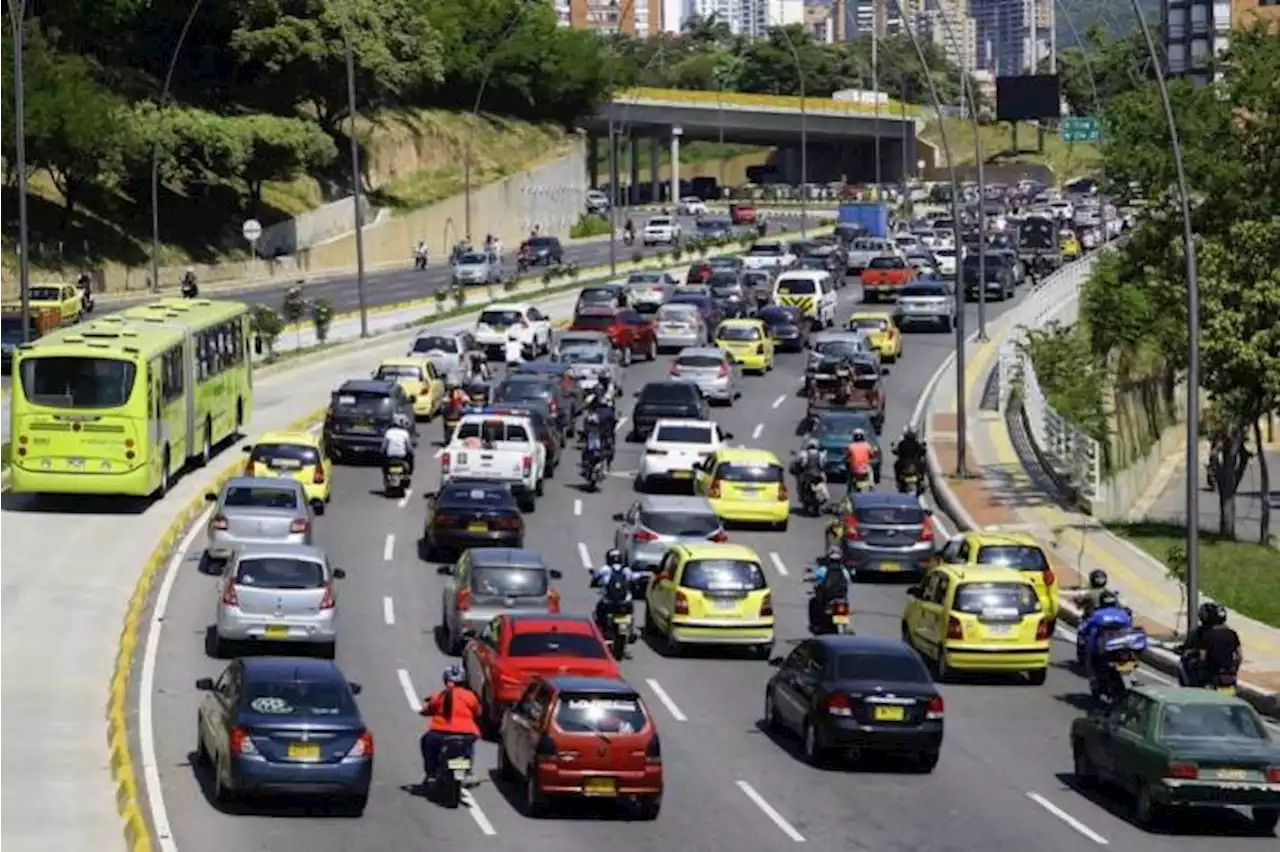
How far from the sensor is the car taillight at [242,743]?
80.6ft

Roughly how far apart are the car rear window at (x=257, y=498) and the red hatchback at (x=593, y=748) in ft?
48.6

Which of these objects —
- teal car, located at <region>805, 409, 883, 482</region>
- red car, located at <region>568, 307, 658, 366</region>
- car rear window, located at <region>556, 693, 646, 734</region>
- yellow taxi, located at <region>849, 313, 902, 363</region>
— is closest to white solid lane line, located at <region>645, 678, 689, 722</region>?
car rear window, located at <region>556, 693, 646, 734</region>

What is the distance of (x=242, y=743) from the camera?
24625mm

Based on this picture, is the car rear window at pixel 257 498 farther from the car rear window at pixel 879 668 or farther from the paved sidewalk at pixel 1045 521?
the car rear window at pixel 879 668

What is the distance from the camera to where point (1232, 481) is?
51125 millimetres

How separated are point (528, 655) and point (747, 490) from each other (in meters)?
16.7

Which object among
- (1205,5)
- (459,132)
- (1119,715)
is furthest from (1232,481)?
(1205,5)

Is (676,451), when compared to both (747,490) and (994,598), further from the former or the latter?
(994,598)

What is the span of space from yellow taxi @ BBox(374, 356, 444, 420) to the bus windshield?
13.1 m

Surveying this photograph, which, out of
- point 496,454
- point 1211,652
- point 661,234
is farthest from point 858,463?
point 661,234

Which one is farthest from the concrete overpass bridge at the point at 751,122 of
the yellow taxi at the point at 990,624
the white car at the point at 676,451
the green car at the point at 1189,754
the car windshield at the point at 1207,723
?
the car windshield at the point at 1207,723

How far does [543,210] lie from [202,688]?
115m

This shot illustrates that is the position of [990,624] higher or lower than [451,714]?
lower

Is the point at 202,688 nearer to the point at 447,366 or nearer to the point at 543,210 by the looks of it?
the point at 447,366
